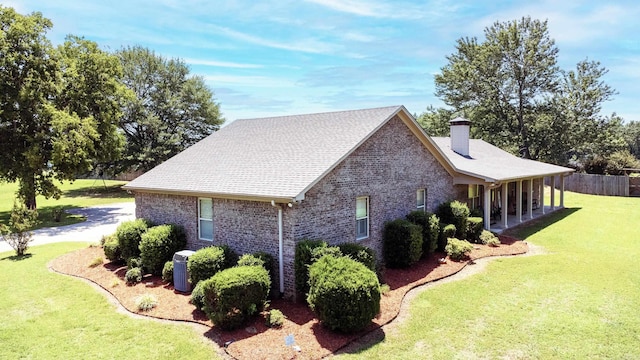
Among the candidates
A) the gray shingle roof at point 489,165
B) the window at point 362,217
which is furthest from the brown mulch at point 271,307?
the gray shingle roof at point 489,165

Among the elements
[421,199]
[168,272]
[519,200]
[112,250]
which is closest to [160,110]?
[112,250]

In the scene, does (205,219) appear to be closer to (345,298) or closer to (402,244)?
(345,298)

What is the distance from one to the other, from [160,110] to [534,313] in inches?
1612

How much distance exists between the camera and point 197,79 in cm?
4531

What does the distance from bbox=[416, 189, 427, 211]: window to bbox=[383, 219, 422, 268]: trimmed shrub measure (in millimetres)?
2818

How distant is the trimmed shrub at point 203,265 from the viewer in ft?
35.6

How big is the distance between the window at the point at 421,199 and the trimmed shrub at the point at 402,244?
282cm

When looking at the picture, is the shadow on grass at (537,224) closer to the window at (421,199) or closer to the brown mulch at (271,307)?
the brown mulch at (271,307)

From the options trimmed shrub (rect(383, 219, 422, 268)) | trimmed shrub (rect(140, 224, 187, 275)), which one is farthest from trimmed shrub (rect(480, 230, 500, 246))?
trimmed shrub (rect(140, 224, 187, 275))

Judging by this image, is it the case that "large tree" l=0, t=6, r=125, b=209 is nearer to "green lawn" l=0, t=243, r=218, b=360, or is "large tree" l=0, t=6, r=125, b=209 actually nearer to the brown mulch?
the brown mulch

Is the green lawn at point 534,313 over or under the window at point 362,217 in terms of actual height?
under

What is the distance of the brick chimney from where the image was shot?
2472cm

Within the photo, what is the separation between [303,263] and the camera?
10336 mm

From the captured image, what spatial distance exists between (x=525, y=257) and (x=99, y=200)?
3570 cm
